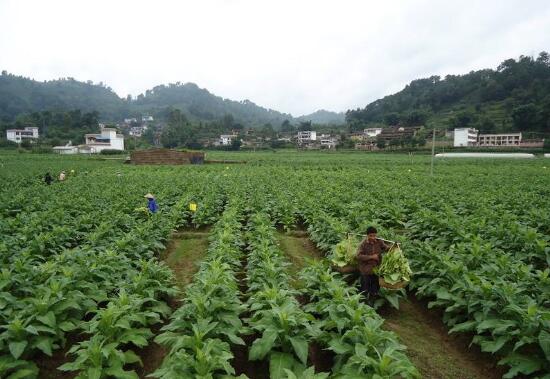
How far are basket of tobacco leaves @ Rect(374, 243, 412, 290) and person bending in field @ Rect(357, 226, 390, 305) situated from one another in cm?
16

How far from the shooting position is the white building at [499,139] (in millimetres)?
78688

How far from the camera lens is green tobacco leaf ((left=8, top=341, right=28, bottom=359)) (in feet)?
14.4

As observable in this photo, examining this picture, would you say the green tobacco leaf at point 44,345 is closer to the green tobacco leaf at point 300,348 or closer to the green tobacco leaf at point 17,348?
the green tobacco leaf at point 17,348

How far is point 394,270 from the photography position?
6.68m

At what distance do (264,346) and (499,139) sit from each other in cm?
9296

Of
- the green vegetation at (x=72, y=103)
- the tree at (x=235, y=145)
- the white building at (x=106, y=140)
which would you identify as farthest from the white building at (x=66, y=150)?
the green vegetation at (x=72, y=103)

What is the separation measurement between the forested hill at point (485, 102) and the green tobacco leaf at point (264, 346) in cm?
9553

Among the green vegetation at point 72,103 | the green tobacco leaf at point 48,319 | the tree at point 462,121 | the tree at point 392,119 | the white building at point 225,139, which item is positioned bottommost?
the green tobacco leaf at point 48,319

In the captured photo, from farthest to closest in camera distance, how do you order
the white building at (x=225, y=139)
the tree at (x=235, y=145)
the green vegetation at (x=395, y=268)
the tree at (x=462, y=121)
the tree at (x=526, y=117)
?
1. the white building at (x=225, y=139)
2. the tree at (x=462, y=121)
3. the tree at (x=235, y=145)
4. the tree at (x=526, y=117)
5. the green vegetation at (x=395, y=268)

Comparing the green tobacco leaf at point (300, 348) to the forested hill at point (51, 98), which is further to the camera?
the forested hill at point (51, 98)

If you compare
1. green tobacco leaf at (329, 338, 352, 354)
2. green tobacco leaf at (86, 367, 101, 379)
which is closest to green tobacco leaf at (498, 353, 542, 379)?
green tobacco leaf at (329, 338, 352, 354)

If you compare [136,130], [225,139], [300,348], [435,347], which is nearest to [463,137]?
[225,139]

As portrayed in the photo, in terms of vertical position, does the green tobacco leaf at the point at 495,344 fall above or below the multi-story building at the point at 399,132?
below

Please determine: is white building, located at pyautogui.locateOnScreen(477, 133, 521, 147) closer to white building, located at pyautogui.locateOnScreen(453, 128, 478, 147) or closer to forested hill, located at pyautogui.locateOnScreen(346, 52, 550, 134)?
white building, located at pyautogui.locateOnScreen(453, 128, 478, 147)
